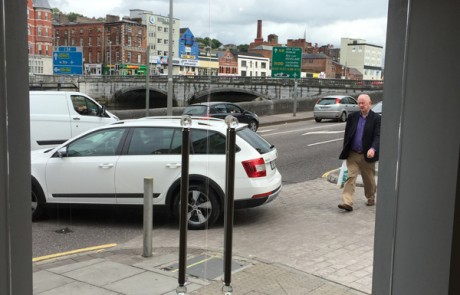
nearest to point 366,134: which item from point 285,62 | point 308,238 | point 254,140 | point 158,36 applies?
point 254,140

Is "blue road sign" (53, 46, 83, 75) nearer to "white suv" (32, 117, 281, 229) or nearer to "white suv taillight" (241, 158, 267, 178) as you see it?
"white suv" (32, 117, 281, 229)

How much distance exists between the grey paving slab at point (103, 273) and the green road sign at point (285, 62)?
220 centimetres

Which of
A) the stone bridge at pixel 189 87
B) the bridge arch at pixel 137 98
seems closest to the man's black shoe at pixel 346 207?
the stone bridge at pixel 189 87

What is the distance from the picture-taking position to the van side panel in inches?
117

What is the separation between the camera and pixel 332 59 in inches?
127

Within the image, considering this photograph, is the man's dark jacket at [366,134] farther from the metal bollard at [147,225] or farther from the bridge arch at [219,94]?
the metal bollard at [147,225]

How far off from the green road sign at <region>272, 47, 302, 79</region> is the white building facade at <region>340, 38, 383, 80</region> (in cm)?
38

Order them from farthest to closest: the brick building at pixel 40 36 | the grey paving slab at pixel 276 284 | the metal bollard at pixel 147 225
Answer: the metal bollard at pixel 147 225
the grey paving slab at pixel 276 284
the brick building at pixel 40 36

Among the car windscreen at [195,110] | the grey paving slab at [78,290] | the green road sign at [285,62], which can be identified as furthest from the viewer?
the grey paving slab at [78,290]

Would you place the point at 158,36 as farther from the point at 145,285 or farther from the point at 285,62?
the point at 145,285

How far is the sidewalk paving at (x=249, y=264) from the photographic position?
3914 millimetres

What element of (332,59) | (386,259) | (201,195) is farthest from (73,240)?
(386,259)

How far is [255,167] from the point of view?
19.1 ft

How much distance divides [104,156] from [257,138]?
1.88 metres
